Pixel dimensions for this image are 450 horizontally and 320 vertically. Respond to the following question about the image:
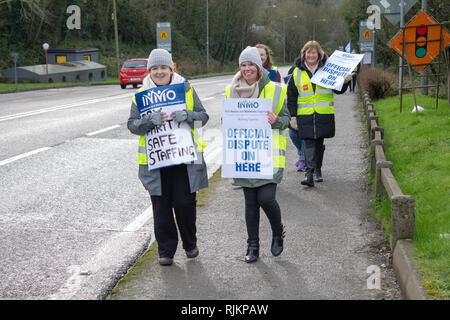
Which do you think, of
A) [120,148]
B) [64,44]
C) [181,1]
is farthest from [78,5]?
[120,148]

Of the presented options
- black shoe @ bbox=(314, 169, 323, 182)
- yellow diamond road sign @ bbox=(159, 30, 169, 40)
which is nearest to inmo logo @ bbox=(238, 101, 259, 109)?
black shoe @ bbox=(314, 169, 323, 182)

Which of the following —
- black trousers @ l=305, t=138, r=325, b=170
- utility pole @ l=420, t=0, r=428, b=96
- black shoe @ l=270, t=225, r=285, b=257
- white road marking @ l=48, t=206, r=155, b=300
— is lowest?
white road marking @ l=48, t=206, r=155, b=300

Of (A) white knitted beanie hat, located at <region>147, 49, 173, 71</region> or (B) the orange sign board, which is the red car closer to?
(B) the orange sign board

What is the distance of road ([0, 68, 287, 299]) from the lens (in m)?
5.06

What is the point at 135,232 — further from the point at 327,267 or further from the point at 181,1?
the point at 181,1

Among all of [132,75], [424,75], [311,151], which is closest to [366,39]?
[132,75]

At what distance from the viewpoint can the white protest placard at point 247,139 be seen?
5414 mm

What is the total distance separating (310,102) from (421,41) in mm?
6234

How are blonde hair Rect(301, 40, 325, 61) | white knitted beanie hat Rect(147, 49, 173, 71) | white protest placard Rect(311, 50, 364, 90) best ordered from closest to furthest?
white knitted beanie hat Rect(147, 49, 173, 71), white protest placard Rect(311, 50, 364, 90), blonde hair Rect(301, 40, 325, 61)

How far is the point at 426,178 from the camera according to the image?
770 centimetres

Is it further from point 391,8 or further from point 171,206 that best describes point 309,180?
point 391,8

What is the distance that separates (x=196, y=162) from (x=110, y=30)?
61303 millimetres

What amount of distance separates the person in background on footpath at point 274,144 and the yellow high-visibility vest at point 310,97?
2813 mm
